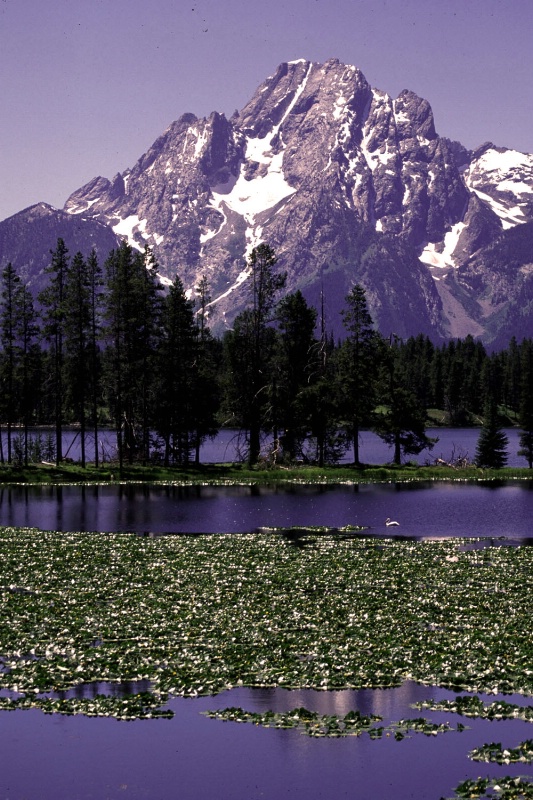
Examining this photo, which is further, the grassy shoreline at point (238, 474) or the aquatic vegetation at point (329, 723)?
the grassy shoreline at point (238, 474)

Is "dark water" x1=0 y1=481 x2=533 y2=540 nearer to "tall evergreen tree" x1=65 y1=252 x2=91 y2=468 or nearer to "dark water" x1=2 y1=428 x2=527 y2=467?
"tall evergreen tree" x1=65 y1=252 x2=91 y2=468

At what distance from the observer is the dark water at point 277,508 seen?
65438 mm

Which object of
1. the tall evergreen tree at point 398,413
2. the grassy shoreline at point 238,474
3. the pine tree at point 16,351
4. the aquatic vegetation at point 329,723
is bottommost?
the aquatic vegetation at point 329,723

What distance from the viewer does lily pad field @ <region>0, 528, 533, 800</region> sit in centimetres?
2670

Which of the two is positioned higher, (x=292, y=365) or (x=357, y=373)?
(x=292, y=365)

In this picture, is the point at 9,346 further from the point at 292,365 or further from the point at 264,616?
the point at 264,616

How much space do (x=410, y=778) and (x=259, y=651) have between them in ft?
30.1

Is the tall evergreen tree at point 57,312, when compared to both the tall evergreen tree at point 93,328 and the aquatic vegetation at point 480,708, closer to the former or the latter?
the tall evergreen tree at point 93,328

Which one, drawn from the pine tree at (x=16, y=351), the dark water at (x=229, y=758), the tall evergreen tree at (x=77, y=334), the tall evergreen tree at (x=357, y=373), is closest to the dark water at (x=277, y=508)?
the tall evergreen tree at (x=357, y=373)

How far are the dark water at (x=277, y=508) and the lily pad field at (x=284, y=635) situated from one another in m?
12.9

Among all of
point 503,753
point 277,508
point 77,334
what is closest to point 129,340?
point 77,334

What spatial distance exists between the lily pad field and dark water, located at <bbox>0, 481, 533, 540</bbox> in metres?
12.9

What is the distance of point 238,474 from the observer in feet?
335

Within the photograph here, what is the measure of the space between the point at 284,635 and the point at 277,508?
41.7 m
